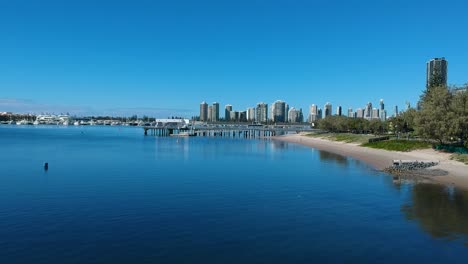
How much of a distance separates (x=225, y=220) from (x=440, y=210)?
13466 millimetres

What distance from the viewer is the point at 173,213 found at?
73.9 ft

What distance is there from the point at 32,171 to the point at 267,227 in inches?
1184

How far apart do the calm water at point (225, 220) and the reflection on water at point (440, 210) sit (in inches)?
2.3

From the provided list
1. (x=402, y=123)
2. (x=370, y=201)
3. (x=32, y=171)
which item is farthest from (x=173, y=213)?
(x=402, y=123)

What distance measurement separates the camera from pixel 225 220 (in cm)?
2109

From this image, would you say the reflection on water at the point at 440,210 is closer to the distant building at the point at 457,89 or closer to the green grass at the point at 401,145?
the green grass at the point at 401,145

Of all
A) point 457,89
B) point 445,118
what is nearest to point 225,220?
point 445,118

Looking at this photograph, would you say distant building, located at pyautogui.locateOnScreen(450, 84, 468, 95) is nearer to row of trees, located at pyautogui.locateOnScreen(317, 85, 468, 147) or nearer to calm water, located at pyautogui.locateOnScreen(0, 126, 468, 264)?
row of trees, located at pyautogui.locateOnScreen(317, 85, 468, 147)

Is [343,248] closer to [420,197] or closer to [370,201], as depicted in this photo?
[370,201]

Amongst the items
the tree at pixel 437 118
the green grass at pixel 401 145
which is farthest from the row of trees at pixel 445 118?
the green grass at pixel 401 145

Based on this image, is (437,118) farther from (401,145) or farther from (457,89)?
(401,145)

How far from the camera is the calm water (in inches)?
628

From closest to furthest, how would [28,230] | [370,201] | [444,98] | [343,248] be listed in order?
[343,248] → [28,230] → [370,201] → [444,98]

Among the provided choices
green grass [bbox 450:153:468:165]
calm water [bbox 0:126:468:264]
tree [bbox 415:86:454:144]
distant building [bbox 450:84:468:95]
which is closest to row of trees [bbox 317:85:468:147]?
tree [bbox 415:86:454:144]
